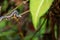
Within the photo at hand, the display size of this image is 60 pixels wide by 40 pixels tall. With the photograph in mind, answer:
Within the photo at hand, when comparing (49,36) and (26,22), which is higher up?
(26,22)

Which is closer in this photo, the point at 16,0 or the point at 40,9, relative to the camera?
the point at 40,9

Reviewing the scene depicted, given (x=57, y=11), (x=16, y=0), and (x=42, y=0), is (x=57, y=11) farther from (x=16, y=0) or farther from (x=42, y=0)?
(x=16, y=0)

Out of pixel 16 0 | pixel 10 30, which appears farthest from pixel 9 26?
pixel 16 0

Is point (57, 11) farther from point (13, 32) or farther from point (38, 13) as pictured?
point (13, 32)

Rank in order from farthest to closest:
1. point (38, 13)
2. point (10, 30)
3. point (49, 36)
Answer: point (10, 30), point (49, 36), point (38, 13)

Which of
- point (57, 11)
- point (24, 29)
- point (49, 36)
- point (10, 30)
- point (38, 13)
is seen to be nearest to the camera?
point (38, 13)

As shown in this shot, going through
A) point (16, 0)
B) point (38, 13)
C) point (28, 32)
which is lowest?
point (38, 13)
